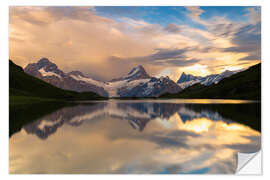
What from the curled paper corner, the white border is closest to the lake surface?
the curled paper corner

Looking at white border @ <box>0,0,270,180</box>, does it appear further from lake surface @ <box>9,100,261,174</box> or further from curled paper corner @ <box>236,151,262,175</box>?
lake surface @ <box>9,100,261,174</box>

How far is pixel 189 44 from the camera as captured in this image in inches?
1575

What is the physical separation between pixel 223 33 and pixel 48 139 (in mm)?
33523

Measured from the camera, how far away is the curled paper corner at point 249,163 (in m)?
14.4

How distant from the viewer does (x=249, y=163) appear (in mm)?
15461

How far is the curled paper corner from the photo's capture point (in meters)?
14.4

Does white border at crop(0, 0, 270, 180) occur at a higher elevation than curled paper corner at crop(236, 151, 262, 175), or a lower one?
higher
